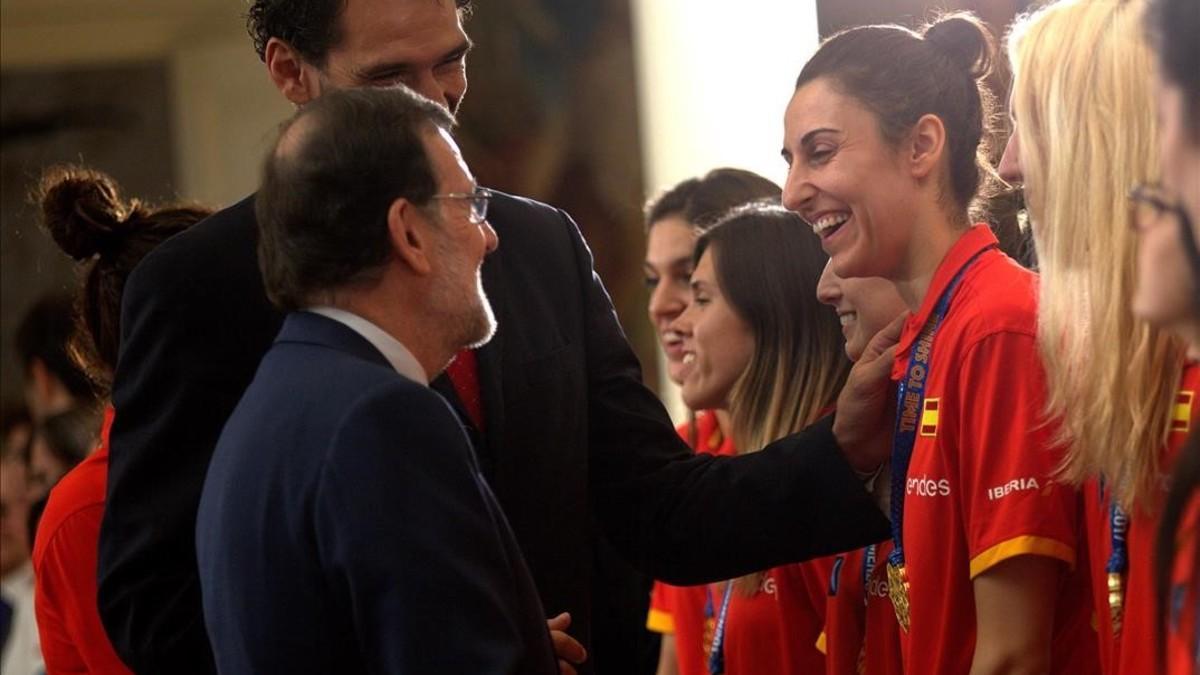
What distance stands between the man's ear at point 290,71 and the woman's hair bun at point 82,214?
0.68 meters

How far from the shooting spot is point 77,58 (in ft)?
30.1

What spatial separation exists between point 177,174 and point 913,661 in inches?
283

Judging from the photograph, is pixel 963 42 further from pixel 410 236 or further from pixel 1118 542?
pixel 410 236

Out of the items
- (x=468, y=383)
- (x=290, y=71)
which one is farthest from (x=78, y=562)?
(x=290, y=71)

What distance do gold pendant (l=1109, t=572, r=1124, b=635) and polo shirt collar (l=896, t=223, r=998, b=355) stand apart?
0.62 metres

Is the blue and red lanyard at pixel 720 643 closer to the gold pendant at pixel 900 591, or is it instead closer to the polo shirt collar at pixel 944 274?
the gold pendant at pixel 900 591

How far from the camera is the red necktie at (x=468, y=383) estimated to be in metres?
2.96

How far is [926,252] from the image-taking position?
2977mm

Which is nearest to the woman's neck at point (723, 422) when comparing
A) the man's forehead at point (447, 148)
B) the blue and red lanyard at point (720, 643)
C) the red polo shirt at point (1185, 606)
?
the blue and red lanyard at point (720, 643)

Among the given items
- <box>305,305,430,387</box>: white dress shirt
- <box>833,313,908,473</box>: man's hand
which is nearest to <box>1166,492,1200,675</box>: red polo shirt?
<box>833,313,908,473</box>: man's hand

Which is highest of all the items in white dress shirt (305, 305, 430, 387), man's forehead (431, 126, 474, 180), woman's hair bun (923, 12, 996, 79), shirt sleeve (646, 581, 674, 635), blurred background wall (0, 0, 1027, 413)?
blurred background wall (0, 0, 1027, 413)

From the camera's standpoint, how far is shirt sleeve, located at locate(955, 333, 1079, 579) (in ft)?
8.50

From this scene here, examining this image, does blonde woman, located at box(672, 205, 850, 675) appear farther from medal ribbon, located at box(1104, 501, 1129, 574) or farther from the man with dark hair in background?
medal ribbon, located at box(1104, 501, 1129, 574)

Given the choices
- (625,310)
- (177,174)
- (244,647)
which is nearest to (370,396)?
(244,647)
